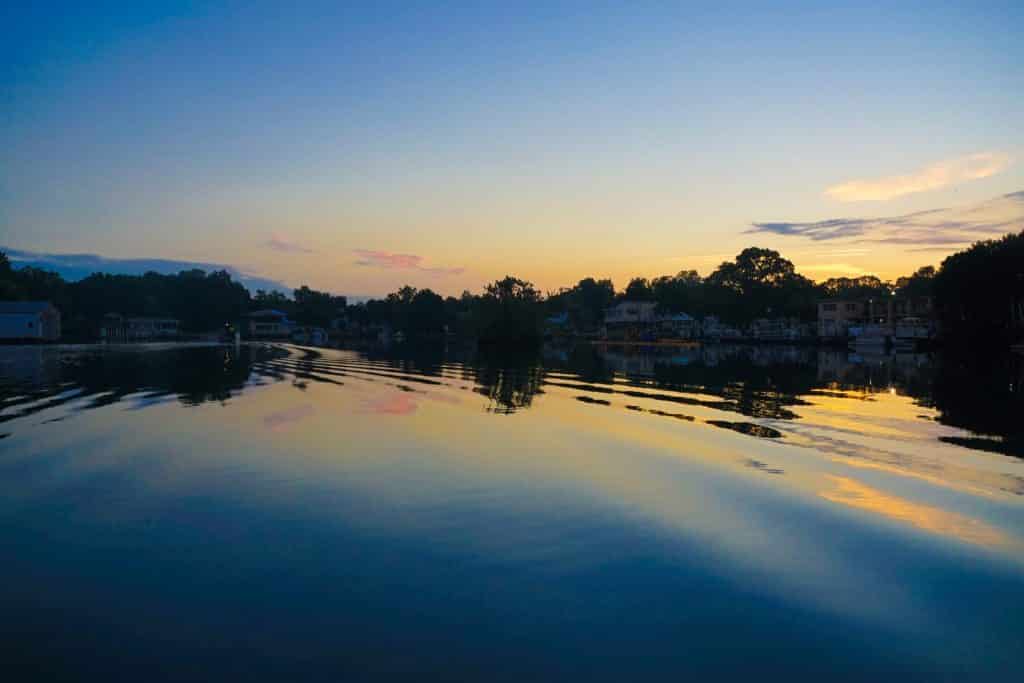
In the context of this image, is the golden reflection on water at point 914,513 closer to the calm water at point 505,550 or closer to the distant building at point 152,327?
the calm water at point 505,550

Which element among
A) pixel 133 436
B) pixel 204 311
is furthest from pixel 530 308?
pixel 204 311

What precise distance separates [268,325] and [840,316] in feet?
411

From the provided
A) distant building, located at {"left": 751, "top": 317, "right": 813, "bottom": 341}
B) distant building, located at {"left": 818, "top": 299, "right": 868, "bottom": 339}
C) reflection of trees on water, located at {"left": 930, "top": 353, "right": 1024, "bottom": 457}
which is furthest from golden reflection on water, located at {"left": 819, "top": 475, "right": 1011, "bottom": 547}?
distant building, located at {"left": 751, "top": 317, "right": 813, "bottom": 341}

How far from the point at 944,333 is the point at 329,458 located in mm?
96035

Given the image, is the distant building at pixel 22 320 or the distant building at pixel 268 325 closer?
the distant building at pixel 22 320

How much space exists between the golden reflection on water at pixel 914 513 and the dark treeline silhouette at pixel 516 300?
8096 centimetres

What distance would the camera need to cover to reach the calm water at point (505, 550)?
6.07 metres

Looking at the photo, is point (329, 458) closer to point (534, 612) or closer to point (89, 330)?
point (534, 612)

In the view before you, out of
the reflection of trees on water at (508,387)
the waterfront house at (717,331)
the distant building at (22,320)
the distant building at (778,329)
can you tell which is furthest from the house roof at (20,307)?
the distant building at (778,329)

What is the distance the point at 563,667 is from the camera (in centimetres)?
582

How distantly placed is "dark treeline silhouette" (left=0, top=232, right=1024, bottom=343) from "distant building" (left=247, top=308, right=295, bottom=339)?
7.75 m

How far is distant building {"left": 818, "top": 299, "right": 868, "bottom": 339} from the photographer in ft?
422

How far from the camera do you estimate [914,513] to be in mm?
10922

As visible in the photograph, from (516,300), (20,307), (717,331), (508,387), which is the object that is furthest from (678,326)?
(508,387)
